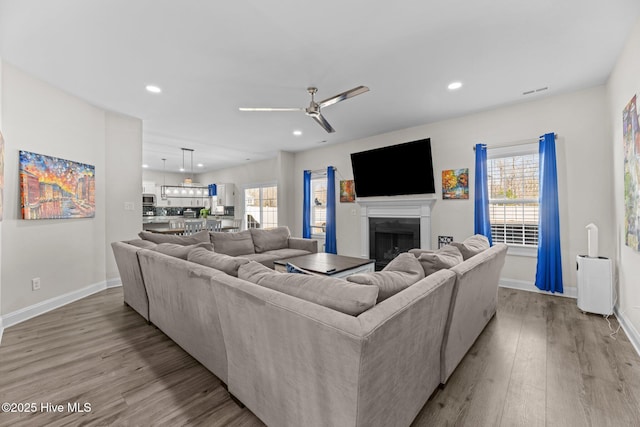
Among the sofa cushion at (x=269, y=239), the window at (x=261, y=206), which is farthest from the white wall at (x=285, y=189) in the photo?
the sofa cushion at (x=269, y=239)

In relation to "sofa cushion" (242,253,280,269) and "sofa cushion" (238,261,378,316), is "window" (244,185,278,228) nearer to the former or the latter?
"sofa cushion" (242,253,280,269)

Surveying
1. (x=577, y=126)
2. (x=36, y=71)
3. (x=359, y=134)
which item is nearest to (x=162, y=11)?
(x=36, y=71)

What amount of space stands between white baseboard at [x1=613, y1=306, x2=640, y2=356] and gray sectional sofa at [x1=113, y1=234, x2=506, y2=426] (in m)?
1.51

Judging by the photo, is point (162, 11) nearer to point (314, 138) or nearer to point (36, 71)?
point (36, 71)

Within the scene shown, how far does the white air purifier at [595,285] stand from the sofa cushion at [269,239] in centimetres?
417

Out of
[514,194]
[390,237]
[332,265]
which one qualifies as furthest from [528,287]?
[332,265]

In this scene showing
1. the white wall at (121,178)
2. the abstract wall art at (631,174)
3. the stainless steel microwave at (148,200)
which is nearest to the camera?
the abstract wall art at (631,174)

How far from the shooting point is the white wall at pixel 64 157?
9.66 feet

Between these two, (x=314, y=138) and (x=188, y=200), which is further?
(x=188, y=200)

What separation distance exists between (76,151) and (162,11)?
2732 mm

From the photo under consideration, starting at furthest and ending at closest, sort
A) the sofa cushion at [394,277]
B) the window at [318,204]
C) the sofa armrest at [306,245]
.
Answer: the window at [318,204]
the sofa armrest at [306,245]
the sofa cushion at [394,277]

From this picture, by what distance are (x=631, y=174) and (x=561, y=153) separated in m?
1.39

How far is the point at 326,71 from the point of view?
118 inches

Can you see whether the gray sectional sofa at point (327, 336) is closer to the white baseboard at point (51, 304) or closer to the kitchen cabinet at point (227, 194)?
the white baseboard at point (51, 304)
